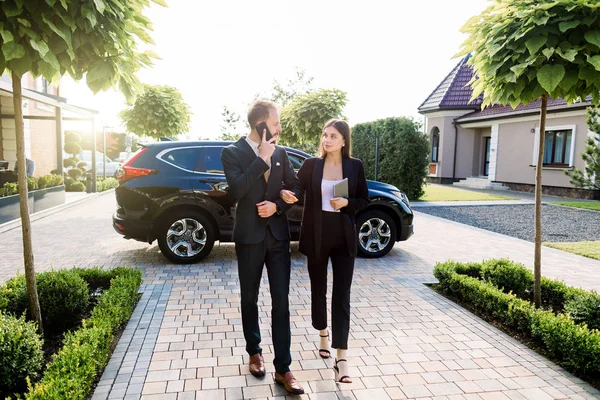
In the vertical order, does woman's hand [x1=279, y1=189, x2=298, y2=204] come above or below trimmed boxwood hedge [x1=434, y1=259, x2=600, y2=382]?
above

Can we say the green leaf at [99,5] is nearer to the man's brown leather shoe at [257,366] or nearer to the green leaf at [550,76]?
the man's brown leather shoe at [257,366]

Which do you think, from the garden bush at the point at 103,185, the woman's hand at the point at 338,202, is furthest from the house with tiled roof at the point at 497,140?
the garden bush at the point at 103,185

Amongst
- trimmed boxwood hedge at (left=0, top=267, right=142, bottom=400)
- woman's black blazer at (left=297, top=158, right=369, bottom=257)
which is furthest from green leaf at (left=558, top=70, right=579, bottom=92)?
trimmed boxwood hedge at (left=0, top=267, right=142, bottom=400)

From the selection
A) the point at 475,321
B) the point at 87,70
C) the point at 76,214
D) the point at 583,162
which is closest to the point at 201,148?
the point at 87,70

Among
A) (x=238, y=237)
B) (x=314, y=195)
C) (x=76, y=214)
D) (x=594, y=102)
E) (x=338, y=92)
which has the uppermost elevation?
(x=338, y=92)

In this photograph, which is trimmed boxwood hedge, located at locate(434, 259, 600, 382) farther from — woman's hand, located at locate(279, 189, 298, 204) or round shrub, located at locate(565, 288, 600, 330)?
woman's hand, located at locate(279, 189, 298, 204)

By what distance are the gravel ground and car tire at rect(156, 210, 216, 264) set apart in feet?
23.1

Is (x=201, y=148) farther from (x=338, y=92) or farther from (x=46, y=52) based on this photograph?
(x=338, y=92)

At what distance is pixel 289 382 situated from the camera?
318 cm

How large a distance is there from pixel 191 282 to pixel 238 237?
2.99m

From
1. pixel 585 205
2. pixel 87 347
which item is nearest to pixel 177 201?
pixel 87 347

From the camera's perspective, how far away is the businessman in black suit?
3164mm

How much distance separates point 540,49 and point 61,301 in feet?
16.2

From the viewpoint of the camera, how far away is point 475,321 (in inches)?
186
